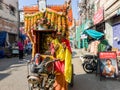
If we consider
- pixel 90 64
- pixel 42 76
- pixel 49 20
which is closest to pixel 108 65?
pixel 90 64

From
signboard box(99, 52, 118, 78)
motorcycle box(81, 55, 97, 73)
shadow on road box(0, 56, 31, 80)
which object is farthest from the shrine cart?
motorcycle box(81, 55, 97, 73)

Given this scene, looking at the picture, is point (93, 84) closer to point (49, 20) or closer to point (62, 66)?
point (62, 66)

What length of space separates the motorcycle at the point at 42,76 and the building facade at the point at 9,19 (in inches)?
963

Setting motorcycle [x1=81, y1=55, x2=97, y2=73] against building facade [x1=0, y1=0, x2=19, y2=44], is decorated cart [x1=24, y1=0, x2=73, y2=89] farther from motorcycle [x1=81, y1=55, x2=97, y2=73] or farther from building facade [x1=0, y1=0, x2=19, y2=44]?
building facade [x1=0, y1=0, x2=19, y2=44]

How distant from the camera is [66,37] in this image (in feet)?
27.5

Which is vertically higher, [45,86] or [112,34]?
[112,34]

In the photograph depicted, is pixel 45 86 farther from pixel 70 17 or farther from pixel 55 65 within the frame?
pixel 70 17

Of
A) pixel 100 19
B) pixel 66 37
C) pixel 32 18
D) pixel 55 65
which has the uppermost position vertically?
pixel 100 19

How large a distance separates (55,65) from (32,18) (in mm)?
1799

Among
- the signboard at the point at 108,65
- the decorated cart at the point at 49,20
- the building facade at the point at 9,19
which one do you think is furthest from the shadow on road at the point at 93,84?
the building facade at the point at 9,19

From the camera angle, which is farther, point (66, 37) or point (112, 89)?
point (112, 89)

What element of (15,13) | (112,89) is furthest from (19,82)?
(15,13)

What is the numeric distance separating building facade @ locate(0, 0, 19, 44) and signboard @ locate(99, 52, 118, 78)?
72.1 ft

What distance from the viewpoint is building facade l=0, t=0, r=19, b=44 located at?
32719 mm
